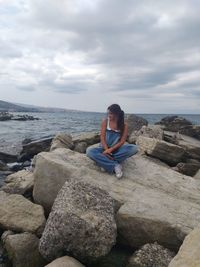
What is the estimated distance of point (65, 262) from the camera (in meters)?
6.42

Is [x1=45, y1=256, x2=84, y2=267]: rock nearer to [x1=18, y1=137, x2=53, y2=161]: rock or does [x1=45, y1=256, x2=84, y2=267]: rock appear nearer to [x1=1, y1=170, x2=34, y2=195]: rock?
[x1=1, y1=170, x2=34, y2=195]: rock

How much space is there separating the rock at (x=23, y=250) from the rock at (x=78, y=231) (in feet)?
0.81

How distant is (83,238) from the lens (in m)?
6.85

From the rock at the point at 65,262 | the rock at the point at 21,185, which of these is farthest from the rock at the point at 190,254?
the rock at the point at 21,185

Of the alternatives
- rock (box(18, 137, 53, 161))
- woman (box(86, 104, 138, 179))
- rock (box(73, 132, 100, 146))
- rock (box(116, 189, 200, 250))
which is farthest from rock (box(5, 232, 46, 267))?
rock (box(18, 137, 53, 161))

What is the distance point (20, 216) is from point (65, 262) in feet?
7.40

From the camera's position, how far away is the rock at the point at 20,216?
8.09m

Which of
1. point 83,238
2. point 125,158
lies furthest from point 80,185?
point 125,158

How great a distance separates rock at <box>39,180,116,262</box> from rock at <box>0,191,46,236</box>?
102 centimetres

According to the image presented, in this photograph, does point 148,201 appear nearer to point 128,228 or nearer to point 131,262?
point 128,228

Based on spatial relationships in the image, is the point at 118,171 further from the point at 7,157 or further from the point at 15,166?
the point at 7,157

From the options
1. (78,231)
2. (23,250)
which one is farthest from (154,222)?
(23,250)

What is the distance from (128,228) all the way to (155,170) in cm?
299

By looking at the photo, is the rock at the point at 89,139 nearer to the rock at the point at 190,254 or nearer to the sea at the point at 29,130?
the sea at the point at 29,130
